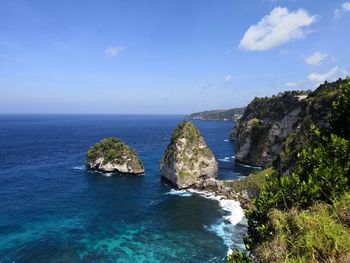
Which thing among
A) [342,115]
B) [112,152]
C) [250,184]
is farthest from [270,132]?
[342,115]

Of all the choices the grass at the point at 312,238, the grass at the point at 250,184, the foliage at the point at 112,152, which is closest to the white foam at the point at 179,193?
the grass at the point at 250,184

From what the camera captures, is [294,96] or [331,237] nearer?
[331,237]

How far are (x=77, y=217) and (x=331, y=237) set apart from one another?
56.4 meters

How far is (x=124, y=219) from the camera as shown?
196ft

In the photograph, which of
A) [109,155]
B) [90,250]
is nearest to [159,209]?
[90,250]

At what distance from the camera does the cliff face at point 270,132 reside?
100750mm

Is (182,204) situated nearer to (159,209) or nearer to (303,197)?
(159,209)

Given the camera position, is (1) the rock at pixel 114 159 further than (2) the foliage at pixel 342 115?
Yes

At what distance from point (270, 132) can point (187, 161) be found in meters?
41.0

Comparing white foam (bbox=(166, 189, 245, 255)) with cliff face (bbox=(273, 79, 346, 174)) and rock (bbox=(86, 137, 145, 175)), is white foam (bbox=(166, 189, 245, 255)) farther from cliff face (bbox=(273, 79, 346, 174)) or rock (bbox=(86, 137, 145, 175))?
rock (bbox=(86, 137, 145, 175))

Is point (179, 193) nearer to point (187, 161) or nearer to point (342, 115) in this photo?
point (187, 161)

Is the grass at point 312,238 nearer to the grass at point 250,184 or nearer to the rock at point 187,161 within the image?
the grass at point 250,184

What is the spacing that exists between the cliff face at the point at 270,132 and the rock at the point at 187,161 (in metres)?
29.7

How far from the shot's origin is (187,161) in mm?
81188
